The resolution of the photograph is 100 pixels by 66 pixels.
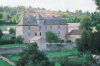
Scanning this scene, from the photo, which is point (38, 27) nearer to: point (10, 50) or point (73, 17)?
point (10, 50)

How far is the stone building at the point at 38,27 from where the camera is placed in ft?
189

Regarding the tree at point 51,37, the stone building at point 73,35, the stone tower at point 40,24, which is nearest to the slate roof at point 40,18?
the stone tower at point 40,24

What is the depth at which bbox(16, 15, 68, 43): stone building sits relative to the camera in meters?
57.5

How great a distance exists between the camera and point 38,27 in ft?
194

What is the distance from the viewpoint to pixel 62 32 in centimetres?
6334

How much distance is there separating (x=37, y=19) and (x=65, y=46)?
336 inches

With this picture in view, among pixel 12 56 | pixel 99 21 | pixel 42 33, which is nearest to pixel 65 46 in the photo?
pixel 42 33

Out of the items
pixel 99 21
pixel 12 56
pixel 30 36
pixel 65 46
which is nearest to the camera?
pixel 99 21

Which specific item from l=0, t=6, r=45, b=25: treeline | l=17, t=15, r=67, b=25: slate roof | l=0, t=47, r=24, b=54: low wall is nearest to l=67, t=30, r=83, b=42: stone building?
A: l=17, t=15, r=67, b=25: slate roof

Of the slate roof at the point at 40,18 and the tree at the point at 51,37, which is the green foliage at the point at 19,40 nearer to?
the slate roof at the point at 40,18

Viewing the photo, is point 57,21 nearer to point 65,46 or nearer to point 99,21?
point 65,46

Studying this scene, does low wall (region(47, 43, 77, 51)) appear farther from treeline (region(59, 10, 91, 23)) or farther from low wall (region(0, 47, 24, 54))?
treeline (region(59, 10, 91, 23))

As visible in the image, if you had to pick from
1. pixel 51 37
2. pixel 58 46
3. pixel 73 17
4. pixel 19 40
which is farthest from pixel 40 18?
pixel 73 17

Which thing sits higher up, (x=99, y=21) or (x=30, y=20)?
(x=99, y=21)
